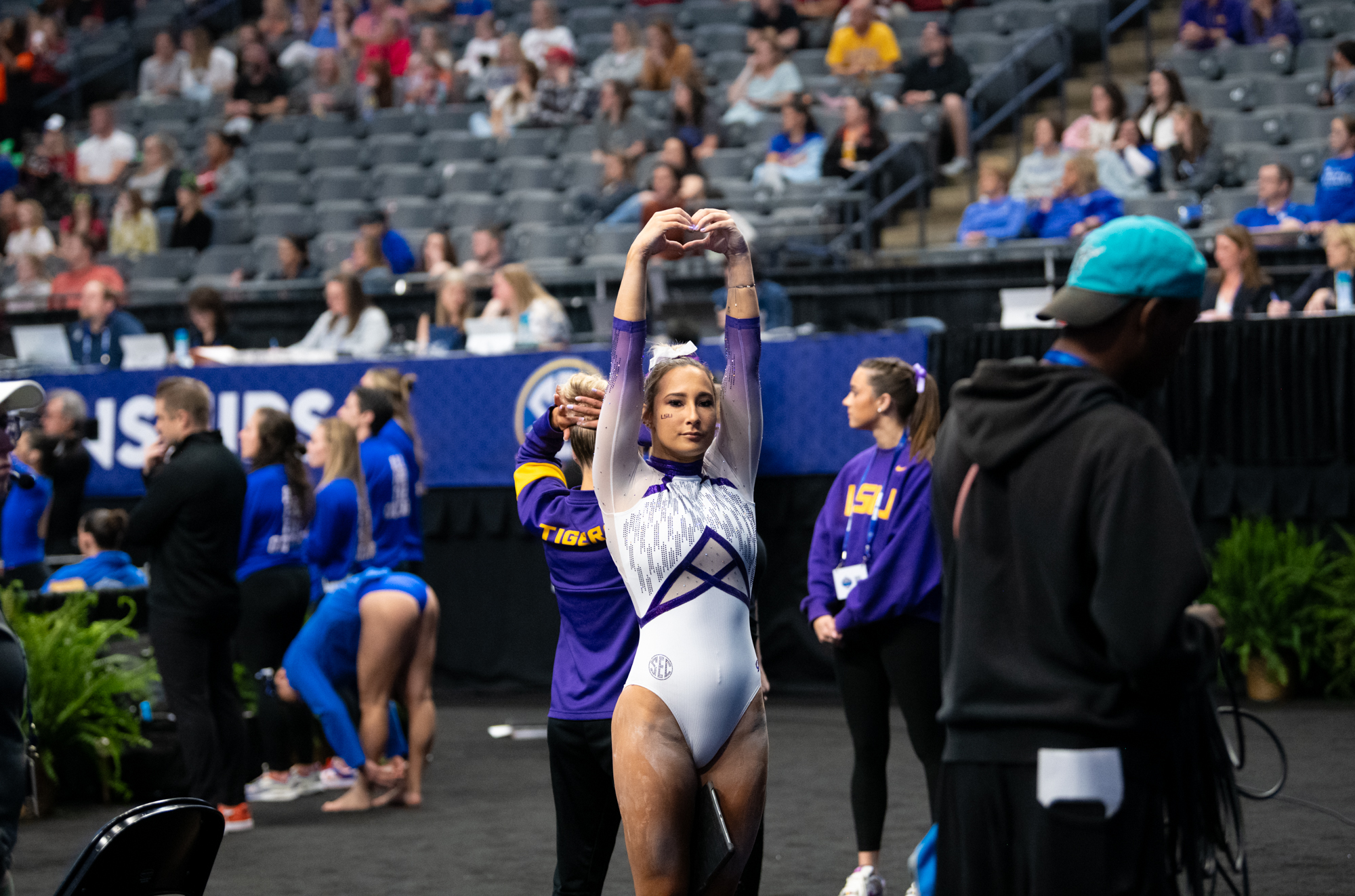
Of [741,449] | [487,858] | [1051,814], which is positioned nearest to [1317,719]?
[487,858]

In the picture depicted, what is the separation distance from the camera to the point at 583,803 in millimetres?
3967

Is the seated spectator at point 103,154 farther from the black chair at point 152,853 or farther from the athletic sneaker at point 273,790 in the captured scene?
the black chair at point 152,853

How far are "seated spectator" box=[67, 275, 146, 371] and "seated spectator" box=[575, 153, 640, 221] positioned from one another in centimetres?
389

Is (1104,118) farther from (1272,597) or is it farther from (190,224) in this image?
(190,224)

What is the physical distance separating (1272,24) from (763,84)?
4405 mm

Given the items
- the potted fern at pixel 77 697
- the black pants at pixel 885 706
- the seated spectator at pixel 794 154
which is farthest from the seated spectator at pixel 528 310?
the black pants at pixel 885 706

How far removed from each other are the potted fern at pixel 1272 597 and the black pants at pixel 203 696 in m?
5.37

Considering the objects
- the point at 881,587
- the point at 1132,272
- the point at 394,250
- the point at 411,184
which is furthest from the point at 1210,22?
the point at 1132,272

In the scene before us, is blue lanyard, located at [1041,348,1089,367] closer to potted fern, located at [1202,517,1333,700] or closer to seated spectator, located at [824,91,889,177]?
potted fern, located at [1202,517,1333,700]

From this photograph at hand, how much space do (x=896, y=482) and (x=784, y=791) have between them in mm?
2418

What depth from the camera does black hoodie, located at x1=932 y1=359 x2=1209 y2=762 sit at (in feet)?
7.35

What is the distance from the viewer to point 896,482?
5316 millimetres

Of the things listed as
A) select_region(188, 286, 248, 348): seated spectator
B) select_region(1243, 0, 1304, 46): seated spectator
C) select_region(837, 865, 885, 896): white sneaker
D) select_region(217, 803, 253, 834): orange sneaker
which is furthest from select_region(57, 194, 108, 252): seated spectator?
select_region(837, 865, 885, 896): white sneaker

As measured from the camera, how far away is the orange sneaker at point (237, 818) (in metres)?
6.68
